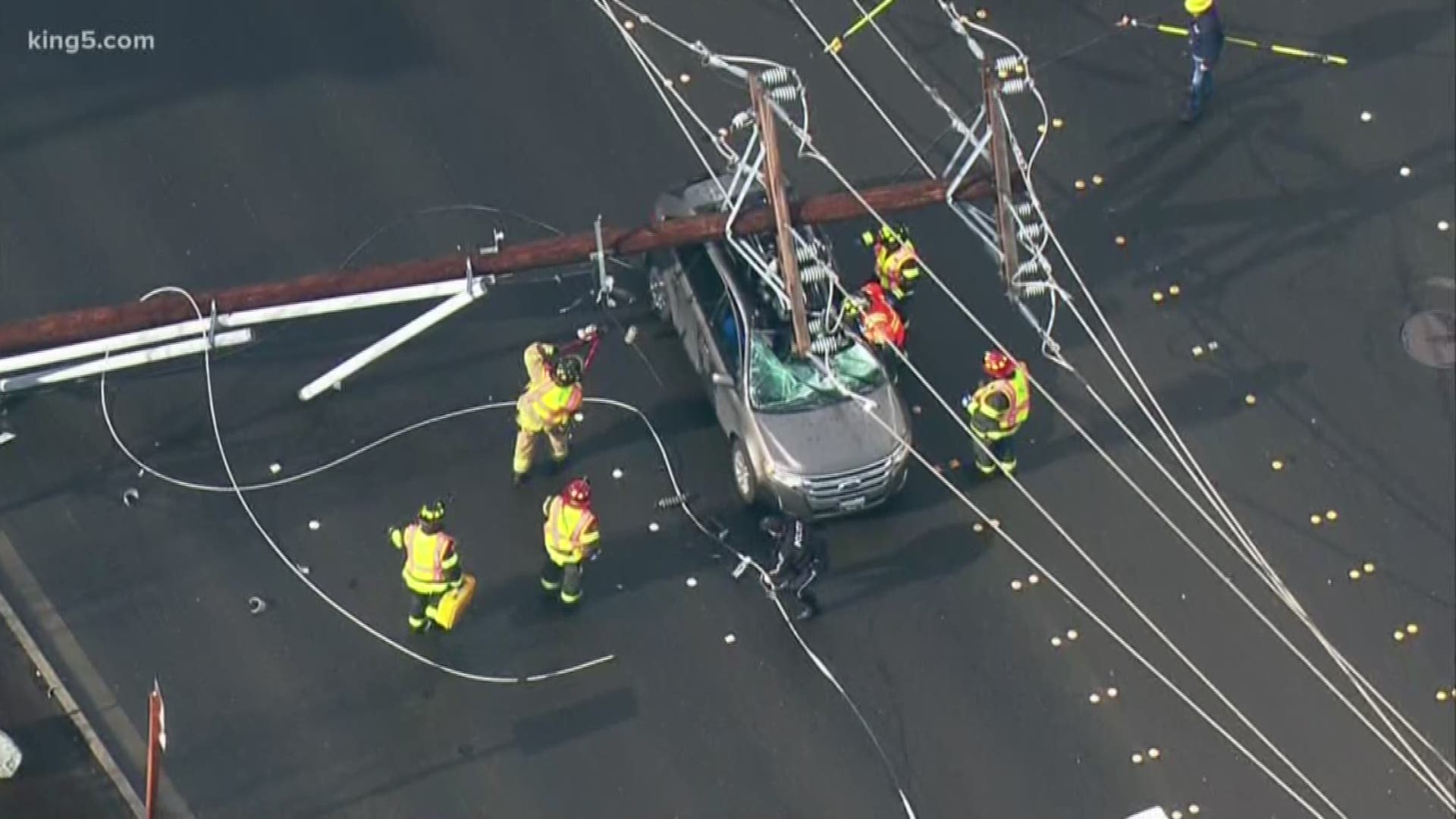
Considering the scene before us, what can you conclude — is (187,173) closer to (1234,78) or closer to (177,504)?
(177,504)

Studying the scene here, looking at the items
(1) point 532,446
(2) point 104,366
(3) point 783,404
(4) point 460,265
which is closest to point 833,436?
(3) point 783,404

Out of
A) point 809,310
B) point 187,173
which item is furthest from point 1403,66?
point 187,173

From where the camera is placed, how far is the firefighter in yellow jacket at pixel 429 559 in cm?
1905

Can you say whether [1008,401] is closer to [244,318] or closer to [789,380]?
[789,380]

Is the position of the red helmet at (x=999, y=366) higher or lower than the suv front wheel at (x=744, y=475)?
higher

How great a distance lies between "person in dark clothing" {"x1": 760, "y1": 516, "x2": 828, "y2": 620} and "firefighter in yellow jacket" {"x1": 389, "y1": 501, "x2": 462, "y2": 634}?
10.4ft

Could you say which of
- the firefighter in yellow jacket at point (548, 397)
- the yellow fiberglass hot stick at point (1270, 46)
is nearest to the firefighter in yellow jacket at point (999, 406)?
the firefighter in yellow jacket at point (548, 397)

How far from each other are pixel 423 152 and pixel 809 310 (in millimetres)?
5205

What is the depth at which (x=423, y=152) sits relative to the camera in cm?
2342

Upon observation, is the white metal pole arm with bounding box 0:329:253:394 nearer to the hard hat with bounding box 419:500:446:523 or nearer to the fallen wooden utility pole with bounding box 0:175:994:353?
the fallen wooden utility pole with bounding box 0:175:994:353

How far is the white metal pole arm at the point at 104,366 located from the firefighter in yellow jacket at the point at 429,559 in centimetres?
291

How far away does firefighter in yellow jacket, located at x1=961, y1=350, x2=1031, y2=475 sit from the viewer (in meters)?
20.9

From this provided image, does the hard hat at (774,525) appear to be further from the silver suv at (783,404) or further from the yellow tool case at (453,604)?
the yellow tool case at (453,604)
